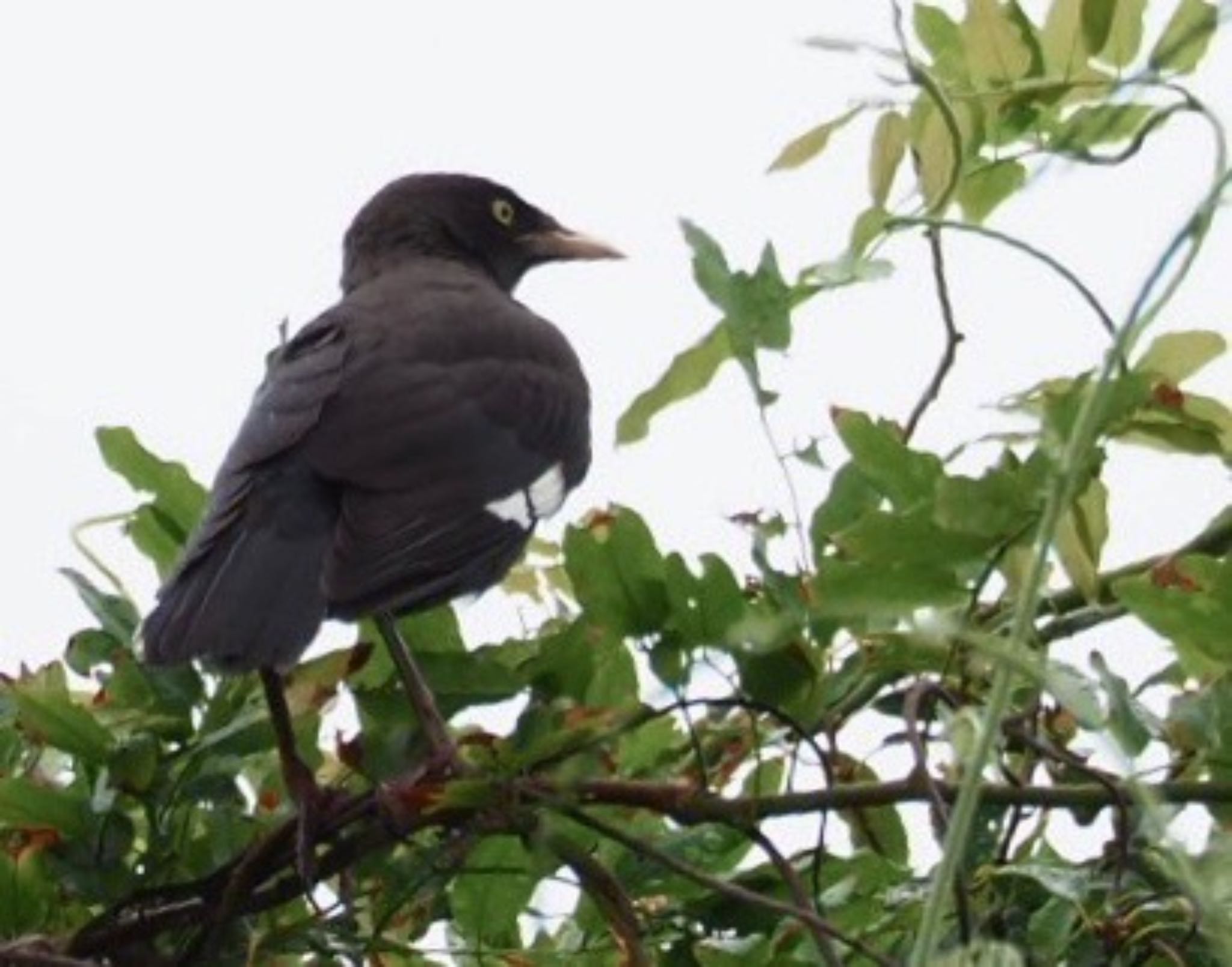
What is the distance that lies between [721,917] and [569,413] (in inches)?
72.2

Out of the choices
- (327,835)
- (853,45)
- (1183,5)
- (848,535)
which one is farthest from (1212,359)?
(853,45)

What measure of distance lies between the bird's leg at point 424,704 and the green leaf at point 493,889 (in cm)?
12

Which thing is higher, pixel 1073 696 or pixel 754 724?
pixel 754 724

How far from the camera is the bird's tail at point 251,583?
302 centimetres

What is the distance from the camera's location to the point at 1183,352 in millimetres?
2828

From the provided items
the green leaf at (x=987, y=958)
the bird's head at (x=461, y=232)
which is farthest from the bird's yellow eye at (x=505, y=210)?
the green leaf at (x=987, y=958)

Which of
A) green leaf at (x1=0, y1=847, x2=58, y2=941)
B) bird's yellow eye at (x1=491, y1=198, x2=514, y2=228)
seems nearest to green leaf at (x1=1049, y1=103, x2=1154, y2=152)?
green leaf at (x1=0, y1=847, x2=58, y2=941)

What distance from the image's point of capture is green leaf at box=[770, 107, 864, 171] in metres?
2.85

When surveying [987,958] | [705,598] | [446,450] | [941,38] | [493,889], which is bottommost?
[987,958]

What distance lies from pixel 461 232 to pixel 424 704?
9.27ft

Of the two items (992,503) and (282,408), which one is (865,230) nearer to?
(992,503)

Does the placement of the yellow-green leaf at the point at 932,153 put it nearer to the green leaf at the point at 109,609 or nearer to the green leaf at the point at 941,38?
the green leaf at the point at 941,38

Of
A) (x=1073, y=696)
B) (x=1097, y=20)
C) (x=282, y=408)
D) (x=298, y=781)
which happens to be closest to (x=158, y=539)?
(x=298, y=781)

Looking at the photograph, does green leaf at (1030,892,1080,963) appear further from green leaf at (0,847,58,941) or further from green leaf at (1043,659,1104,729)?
green leaf at (0,847,58,941)
